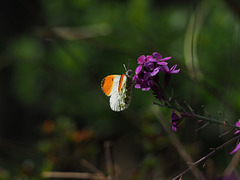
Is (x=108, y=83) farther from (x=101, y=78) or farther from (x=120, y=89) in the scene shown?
(x=101, y=78)

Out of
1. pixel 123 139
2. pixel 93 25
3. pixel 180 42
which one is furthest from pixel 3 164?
pixel 180 42

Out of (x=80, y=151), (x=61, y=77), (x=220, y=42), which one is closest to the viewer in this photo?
(x=80, y=151)

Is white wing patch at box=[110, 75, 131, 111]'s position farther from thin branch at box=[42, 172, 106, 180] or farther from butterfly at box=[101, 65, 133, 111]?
thin branch at box=[42, 172, 106, 180]

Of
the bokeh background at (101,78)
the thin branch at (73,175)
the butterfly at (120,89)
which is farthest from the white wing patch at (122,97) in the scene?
the bokeh background at (101,78)

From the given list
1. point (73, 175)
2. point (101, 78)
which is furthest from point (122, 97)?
point (101, 78)

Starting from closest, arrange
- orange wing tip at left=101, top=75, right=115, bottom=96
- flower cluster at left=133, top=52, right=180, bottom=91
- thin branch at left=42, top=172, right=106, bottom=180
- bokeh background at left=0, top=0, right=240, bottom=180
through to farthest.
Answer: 1. flower cluster at left=133, top=52, right=180, bottom=91
2. orange wing tip at left=101, top=75, right=115, bottom=96
3. thin branch at left=42, top=172, right=106, bottom=180
4. bokeh background at left=0, top=0, right=240, bottom=180

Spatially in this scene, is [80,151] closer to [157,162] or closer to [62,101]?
[157,162]

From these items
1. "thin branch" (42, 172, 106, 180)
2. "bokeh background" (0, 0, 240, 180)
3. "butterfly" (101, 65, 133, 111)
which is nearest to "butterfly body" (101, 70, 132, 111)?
"butterfly" (101, 65, 133, 111)
